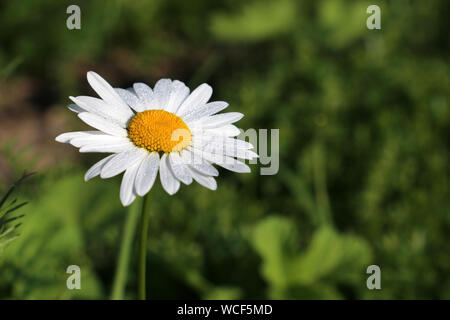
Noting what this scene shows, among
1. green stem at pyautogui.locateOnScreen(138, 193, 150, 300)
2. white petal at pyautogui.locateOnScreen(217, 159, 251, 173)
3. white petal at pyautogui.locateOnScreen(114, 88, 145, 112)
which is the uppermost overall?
white petal at pyautogui.locateOnScreen(114, 88, 145, 112)

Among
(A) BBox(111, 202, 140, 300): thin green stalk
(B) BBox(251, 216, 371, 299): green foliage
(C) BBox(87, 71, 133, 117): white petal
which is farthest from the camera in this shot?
(B) BBox(251, 216, 371, 299): green foliage

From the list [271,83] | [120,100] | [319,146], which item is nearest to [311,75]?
[271,83]

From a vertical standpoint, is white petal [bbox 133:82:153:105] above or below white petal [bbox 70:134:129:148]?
above

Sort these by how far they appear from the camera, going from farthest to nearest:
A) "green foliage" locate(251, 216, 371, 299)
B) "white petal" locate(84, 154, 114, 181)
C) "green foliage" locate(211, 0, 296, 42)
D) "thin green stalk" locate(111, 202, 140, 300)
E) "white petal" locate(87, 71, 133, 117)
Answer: "green foliage" locate(211, 0, 296, 42) → "green foliage" locate(251, 216, 371, 299) → "thin green stalk" locate(111, 202, 140, 300) → "white petal" locate(87, 71, 133, 117) → "white petal" locate(84, 154, 114, 181)

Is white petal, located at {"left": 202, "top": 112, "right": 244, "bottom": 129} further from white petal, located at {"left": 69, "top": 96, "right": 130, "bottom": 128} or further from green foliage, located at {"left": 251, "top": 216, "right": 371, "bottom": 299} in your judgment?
green foliage, located at {"left": 251, "top": 216, "right": 371, "bottom": 299}

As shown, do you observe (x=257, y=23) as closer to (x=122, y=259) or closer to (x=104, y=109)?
(x=122, y=259)

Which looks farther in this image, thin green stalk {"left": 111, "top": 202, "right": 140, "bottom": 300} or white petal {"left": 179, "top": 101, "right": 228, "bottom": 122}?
thin green stalk {"left": 111, "top": 202, "right": 140, "bottom": 300}

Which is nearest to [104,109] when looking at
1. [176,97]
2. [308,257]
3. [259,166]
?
[176,97]

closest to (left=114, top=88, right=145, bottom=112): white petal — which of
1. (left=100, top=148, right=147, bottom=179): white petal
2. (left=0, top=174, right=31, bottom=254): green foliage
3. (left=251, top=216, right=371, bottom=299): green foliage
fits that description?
(left=100, top=148, right=147, bottom=179): white petal
